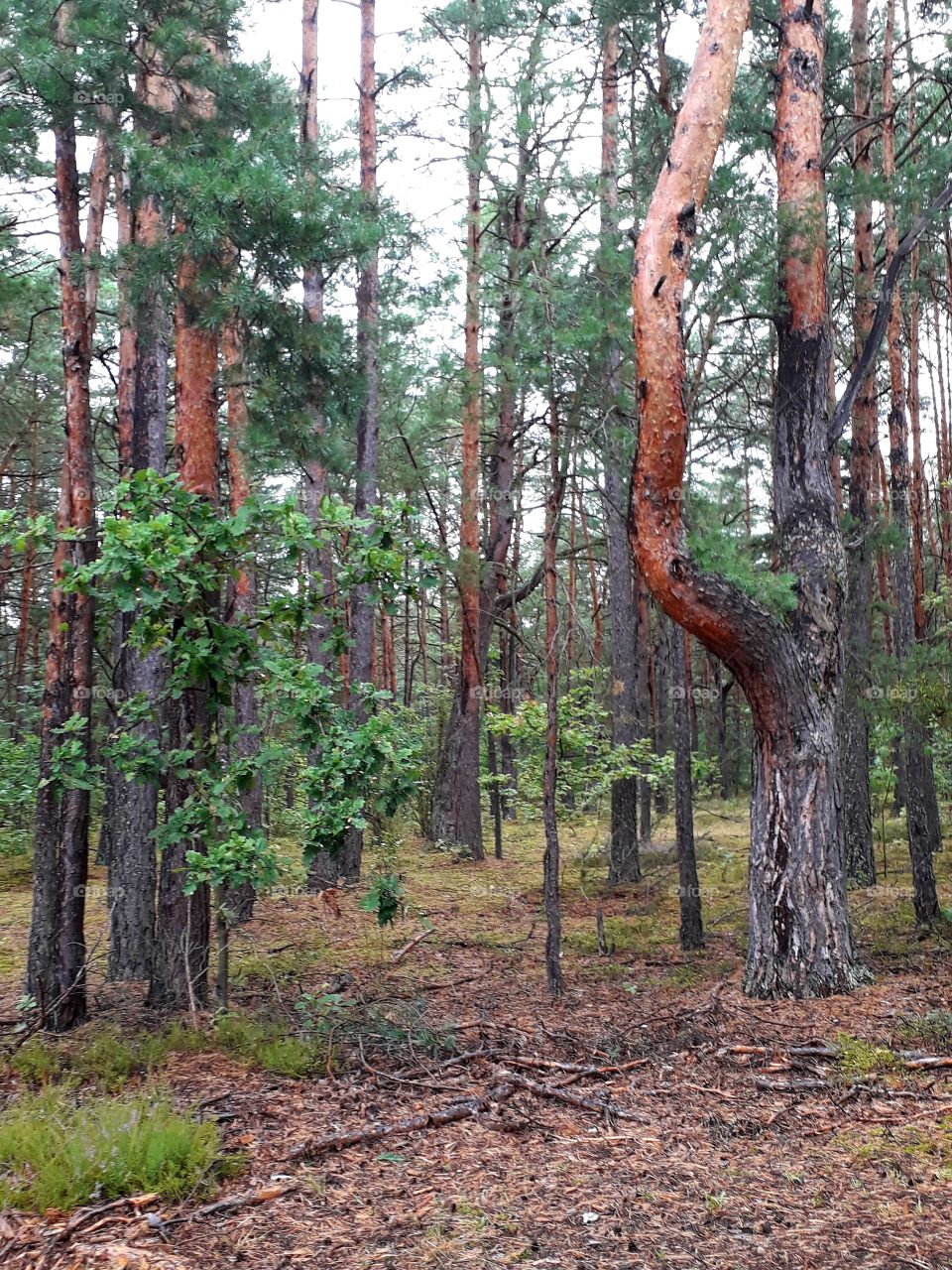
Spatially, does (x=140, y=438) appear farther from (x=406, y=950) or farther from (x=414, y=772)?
(x=406, y=950)

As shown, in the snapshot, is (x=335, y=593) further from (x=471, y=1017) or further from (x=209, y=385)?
(x=471, y=1017)

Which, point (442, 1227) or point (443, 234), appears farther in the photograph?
point (443, 234)

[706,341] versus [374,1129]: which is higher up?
[706,341]

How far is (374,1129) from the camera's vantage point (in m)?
4.64

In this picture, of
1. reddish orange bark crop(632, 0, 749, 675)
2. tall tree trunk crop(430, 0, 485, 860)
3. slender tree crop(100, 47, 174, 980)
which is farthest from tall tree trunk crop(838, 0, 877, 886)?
slender tree crop(100, 47, 174, 980)

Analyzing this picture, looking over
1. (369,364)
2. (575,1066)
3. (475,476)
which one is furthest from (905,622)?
(369,364)

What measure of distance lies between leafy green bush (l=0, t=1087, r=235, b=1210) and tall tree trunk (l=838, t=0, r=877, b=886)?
7217 millimetres

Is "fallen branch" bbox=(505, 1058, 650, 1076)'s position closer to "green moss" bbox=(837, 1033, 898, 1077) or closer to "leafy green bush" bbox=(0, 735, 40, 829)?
"green moss" bbox=(837, 1033, 898, 1077)

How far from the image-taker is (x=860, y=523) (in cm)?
983

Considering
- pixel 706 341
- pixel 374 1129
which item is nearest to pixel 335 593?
pixel 374 1129

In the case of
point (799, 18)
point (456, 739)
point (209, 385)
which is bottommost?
point (456, 739)

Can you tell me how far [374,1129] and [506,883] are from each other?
9252mm

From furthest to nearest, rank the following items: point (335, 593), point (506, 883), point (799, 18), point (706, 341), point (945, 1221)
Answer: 1. point (506, 883)
2. point (706, 341)
3. point (799, 18)
4. point (335, 593)
5. point (945, 1221)

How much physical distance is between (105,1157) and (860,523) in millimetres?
8624
